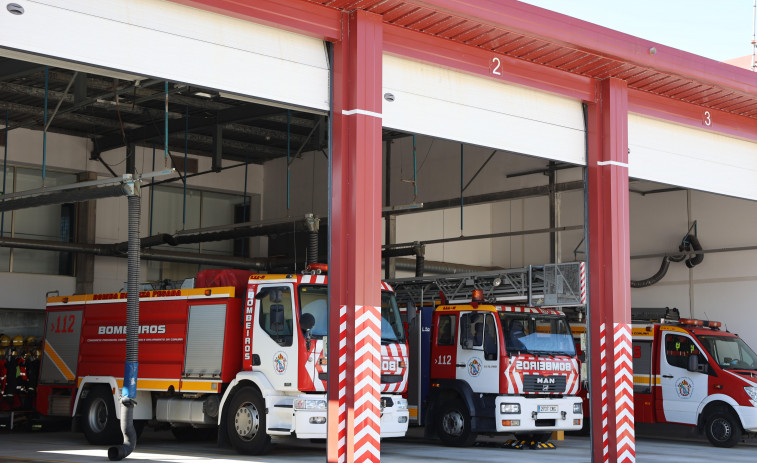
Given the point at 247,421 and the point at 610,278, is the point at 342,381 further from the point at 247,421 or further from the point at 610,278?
the point at 610,278

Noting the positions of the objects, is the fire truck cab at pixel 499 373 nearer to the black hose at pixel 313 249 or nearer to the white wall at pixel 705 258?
the black hose at pixel 313 249

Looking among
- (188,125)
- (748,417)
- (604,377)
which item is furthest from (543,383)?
(188,125)

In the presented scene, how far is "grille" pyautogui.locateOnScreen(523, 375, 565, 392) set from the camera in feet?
47.7

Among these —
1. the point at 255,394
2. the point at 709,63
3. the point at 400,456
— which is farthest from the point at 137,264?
the point at 709,63

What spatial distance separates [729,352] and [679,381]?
3.36 feet

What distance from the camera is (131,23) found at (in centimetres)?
874

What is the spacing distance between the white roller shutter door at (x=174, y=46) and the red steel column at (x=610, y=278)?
4.26m

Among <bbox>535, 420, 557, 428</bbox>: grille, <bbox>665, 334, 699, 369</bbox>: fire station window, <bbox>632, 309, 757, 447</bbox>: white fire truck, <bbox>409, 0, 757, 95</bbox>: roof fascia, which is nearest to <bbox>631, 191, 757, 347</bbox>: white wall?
<bbox>632, 309, 757, 447</bbox>: white fire truck

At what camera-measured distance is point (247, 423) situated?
12.8 metres

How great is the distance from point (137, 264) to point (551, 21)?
595 cm

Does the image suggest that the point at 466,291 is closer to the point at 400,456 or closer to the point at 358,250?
the point at 400,456

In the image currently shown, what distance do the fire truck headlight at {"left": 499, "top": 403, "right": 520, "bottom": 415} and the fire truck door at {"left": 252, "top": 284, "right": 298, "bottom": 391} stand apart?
363 cm

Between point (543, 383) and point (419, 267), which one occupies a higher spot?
point (419, 267)

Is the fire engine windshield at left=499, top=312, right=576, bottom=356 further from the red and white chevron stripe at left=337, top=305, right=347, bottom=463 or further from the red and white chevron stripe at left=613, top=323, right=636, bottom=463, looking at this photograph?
the red and white chevron stripe at left=337, top=305, right=347, bottom=463
